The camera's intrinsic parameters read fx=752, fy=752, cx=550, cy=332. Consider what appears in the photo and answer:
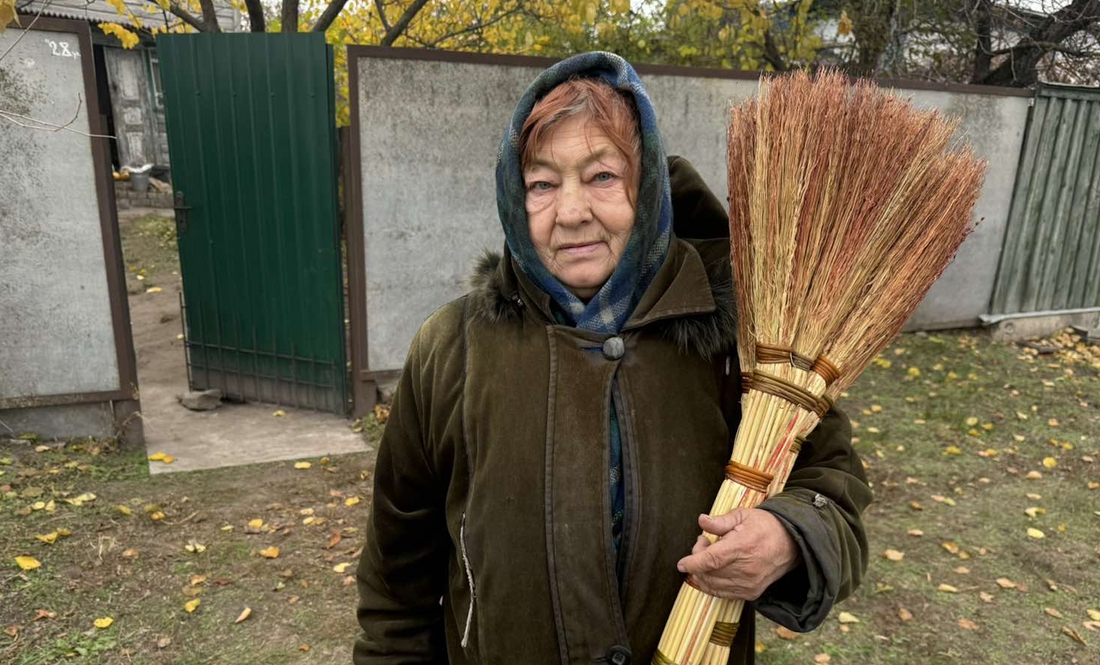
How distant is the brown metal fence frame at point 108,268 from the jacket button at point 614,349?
3930 mm

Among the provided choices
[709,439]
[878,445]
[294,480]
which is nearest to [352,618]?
[294,480]

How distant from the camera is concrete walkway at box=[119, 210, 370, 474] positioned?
4832 mm

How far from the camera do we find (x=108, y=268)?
449 centimetres

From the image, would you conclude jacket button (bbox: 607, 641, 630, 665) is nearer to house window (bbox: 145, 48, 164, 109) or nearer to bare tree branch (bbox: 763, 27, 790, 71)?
bare tree branch (bbox: 763, 27, 790, 71)

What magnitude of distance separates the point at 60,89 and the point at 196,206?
127 centimetres

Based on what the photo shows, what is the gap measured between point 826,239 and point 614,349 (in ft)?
1.49

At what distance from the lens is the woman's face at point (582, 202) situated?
1.34 meters

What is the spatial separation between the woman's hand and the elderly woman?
Result: 12mm

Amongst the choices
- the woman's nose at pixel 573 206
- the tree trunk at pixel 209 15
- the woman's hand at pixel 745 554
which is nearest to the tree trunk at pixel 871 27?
the tree trunk at pixel 209 15

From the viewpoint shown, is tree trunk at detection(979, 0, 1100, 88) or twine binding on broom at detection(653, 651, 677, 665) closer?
twine binding on broom at detection(653, 651, 677, 665)

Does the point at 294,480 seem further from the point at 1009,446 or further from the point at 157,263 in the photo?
the point at 157,263

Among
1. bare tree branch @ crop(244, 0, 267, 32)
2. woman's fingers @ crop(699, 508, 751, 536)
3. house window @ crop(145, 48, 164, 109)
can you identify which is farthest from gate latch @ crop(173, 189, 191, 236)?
house window @ crop(145, 48, 164, 109)

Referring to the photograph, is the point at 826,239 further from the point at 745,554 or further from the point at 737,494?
the point at 745,554

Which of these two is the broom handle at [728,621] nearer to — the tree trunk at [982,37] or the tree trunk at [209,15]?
the tree trunk at [209,15]
